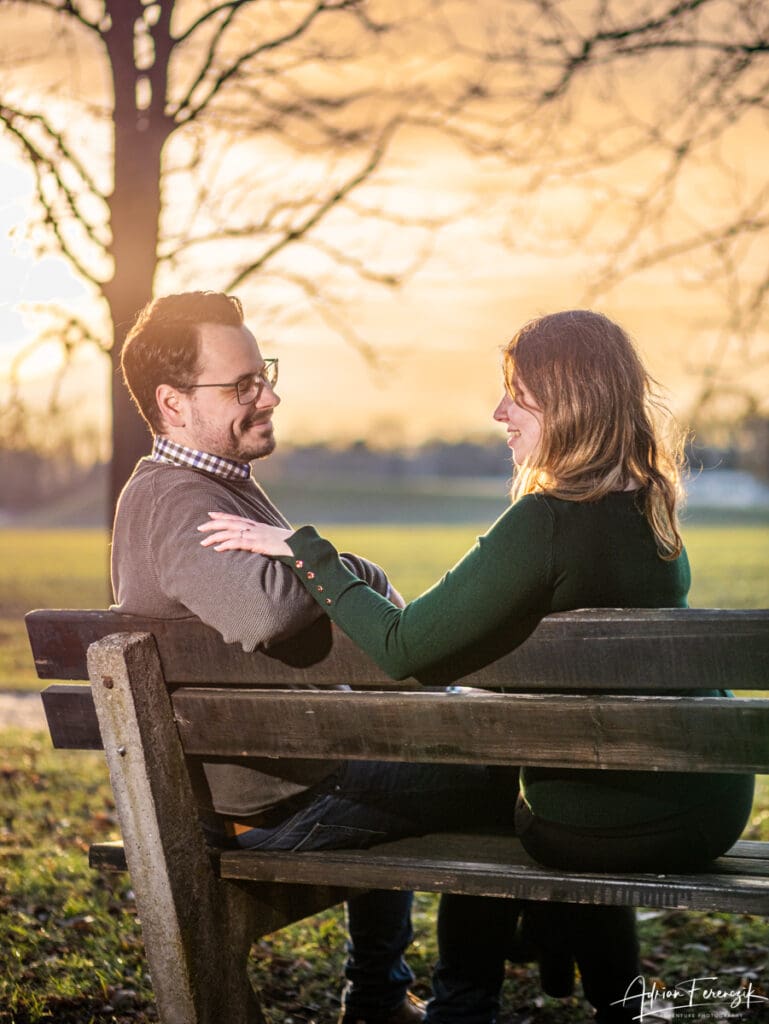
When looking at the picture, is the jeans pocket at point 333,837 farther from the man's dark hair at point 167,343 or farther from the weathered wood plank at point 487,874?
the man's dark hair at point 167,343

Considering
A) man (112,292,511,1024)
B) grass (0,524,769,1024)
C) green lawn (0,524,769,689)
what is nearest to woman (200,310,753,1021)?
man (112,292,511,1024)

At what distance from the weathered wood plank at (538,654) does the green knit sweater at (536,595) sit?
0.06m

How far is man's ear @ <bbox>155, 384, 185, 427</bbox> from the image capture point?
11.6 feet

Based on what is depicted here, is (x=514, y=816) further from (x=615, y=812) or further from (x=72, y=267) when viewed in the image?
(x=72, y=267)

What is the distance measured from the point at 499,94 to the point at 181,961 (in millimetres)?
5819

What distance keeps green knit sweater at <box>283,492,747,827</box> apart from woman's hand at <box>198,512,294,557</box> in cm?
4

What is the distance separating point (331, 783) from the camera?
3.32 metres

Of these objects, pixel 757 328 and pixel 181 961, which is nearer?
pixel 181 961

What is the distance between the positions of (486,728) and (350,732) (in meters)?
0.32

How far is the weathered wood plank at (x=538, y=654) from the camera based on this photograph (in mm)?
2611

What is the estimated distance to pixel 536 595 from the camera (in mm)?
2783

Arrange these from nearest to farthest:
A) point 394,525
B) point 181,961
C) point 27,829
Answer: point 181,961 < point 27,829 < point 394,525

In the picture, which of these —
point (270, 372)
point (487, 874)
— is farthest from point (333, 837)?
point (270, 372)

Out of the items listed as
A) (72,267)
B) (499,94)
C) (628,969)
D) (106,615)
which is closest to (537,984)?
(628,969)
